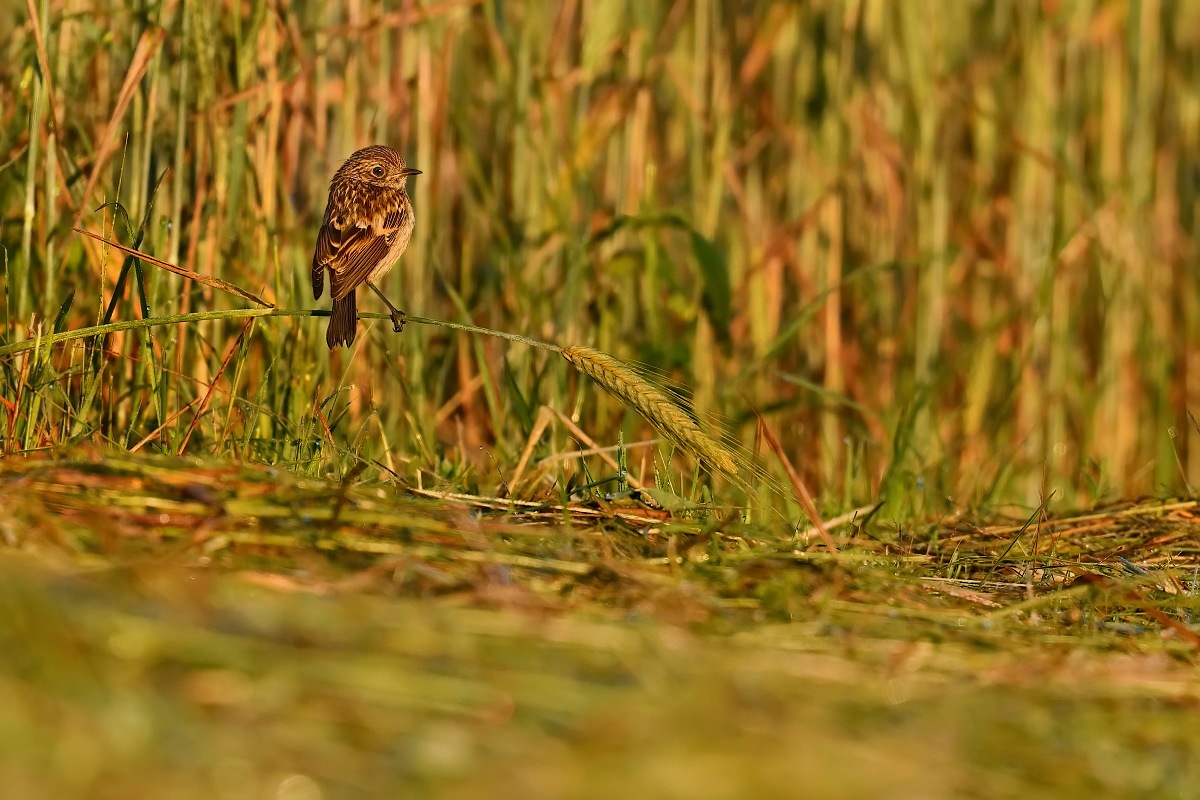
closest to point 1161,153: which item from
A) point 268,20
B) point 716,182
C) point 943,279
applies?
point 943,279

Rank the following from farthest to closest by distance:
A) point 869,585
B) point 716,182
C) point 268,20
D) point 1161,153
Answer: point 1161,153 < point 716,182 < point 268,20 < point 869,585

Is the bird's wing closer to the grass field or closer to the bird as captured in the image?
the bird

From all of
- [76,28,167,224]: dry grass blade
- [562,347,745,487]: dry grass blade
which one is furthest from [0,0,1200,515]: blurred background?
[562,347,745,487]: dry grass blade

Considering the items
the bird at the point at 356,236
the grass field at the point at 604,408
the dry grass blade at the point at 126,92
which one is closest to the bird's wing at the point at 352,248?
the bird at the point at 356,236

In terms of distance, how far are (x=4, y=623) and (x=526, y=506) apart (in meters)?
1.14

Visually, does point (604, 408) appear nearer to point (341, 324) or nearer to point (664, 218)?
point (664, 218)

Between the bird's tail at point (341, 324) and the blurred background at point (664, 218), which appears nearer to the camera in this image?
the bird's tail at point (341, 324)

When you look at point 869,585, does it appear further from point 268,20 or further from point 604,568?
point 268,20

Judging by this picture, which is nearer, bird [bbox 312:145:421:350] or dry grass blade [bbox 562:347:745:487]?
dry grass blade [bbox 562:347:745:487]

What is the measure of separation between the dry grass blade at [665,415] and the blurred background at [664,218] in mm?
582

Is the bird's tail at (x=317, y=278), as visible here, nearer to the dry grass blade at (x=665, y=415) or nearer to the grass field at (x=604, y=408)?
the grass field at (x=604, y=408)

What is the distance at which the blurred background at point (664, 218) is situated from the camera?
3.36 meters

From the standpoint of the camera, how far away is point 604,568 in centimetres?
201

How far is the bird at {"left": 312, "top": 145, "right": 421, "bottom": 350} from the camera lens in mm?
2936
